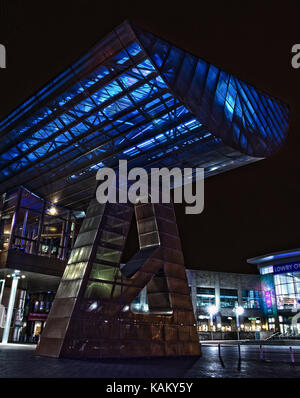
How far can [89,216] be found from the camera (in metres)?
20.0

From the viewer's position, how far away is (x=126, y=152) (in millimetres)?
21125

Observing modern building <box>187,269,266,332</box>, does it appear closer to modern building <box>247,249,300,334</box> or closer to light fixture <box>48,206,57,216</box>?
modern building <box>247,249,300,334</box>

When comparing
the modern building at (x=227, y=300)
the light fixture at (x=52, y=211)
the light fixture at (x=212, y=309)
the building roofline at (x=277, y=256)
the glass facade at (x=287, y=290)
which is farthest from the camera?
the modern building at (x=227, y=300)

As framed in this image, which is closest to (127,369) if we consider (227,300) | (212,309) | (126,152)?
(126,152)

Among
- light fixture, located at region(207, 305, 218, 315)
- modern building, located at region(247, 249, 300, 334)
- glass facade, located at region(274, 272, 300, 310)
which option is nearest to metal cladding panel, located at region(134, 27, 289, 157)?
light fixture, located at region(207, 305, 218, 315)

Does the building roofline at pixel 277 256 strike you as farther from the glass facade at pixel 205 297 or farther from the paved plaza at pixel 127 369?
the paved plaza at pixel 127 369

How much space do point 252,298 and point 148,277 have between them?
61908 mm

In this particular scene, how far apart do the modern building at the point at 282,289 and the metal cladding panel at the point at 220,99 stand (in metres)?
45.3

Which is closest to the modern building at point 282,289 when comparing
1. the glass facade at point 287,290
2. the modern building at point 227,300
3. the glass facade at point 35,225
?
the glass facade at point 287,290

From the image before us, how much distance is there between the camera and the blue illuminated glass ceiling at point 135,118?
15.6m

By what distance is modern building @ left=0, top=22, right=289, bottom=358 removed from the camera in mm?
15586

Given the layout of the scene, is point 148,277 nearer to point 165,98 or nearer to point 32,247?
point 165,98
